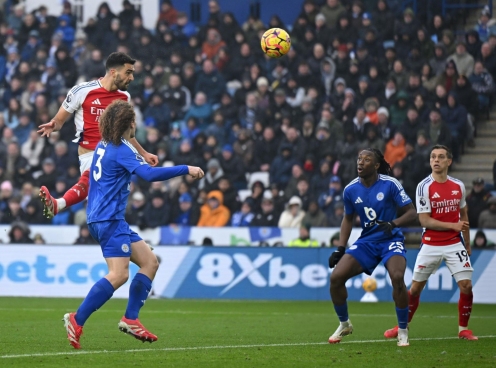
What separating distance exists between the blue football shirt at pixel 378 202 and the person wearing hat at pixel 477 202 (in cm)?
846

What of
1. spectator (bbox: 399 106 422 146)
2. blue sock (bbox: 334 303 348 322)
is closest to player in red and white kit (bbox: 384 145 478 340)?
blue sock (bbox: 334 303 348 322)

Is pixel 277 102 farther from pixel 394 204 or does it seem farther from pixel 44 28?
→ pixel 394 204

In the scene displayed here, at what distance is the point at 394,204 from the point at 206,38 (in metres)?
14.1

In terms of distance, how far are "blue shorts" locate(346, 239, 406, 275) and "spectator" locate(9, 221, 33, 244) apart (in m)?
10.5

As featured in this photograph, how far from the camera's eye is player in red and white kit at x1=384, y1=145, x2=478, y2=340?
10758 mm

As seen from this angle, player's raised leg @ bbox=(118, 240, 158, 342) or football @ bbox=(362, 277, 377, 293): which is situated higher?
player's raised leg @ bbox=(118, 240, 158, 342)

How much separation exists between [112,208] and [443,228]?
13.6ft

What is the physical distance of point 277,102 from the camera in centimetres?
2128

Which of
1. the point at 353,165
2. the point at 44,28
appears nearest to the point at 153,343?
the point at 353,165

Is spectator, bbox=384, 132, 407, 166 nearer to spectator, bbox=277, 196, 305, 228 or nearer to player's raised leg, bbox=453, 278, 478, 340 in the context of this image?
Answer: spectator, bbox=277, 196, 305, 228

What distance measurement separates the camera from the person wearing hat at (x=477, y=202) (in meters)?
18.1

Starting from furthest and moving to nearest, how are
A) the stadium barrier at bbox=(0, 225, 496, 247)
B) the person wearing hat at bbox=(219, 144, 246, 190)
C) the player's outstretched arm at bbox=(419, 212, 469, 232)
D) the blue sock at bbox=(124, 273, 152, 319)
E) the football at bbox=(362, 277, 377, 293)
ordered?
1. the person wearing hat at bbox=(219, 144, 246, 190)
2. the stadium barrier at bbox=(0, 225, 496, 247)
3. the football at bbox=(362, 277, 377, 293)
4. the player's outstretched arm at bbox=(419, 212, 469, 232)
5. the blue sock at bbox=(124, 273, 152, 319)

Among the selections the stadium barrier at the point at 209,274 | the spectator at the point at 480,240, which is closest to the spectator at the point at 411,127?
the spectator at the point at 480,240

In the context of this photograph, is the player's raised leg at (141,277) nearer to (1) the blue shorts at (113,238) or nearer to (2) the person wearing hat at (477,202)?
(1) the blue shorts at (113,238)
